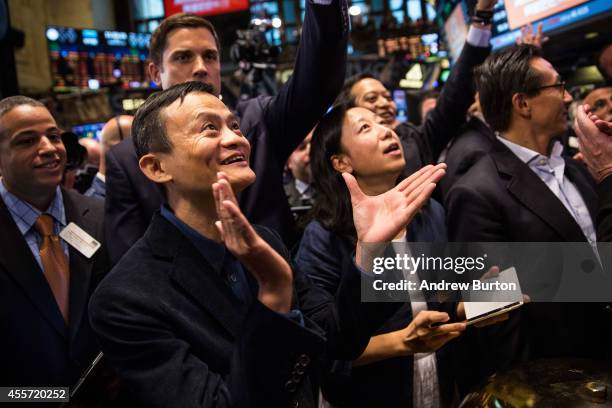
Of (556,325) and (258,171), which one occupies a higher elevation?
(258,171)

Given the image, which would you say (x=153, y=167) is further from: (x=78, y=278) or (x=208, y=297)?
(x=78, y=278)

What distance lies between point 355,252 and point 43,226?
1.31m

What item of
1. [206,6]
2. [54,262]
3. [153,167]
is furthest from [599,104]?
[206,6]

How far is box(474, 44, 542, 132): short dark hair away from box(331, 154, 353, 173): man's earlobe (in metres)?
0.75

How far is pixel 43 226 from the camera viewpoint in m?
2.17

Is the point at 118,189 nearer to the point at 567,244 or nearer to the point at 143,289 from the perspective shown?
the point at 143,289

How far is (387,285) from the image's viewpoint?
1367 mm

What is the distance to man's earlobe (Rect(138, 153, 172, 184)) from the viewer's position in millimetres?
1557

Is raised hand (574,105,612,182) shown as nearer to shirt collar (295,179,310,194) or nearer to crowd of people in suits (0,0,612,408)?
crowd of people in suits (0,0,612,408)

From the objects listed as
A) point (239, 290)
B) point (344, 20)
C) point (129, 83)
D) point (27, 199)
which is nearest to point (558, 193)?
point (344, 20)

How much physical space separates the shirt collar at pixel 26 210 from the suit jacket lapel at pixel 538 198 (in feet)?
5.99

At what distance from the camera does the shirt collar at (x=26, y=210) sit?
217cm

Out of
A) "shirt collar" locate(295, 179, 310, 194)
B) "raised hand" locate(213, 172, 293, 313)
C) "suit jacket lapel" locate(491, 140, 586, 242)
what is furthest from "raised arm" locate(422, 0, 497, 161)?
"raised hand" locate(213, 172, 293, 313)

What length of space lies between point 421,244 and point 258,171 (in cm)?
68
